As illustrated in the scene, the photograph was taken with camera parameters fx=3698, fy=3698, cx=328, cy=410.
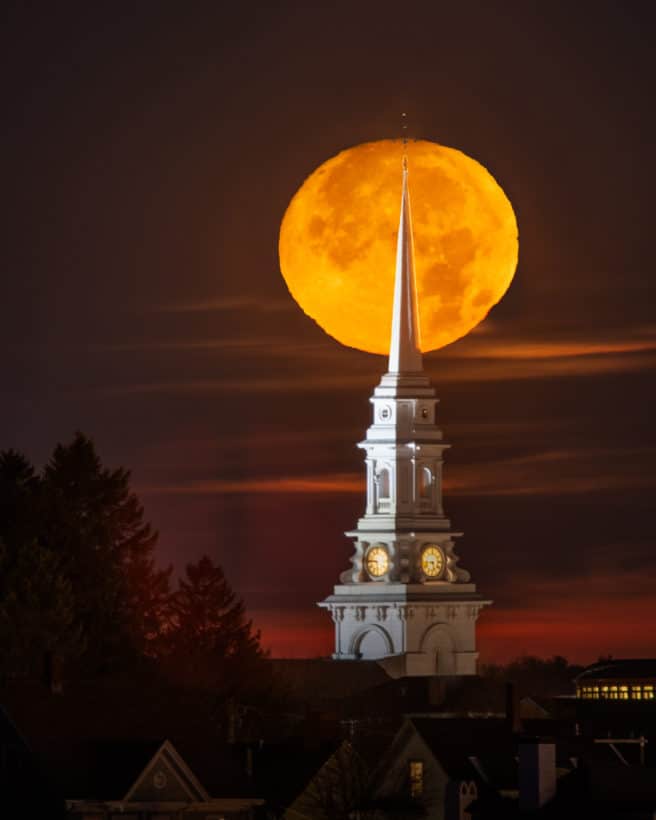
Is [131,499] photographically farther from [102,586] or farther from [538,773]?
[538,773]

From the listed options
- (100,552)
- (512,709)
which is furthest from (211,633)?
(512,709)

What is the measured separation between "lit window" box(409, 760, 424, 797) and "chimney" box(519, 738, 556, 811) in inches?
1115

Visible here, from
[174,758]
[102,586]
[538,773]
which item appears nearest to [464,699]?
[102,586]

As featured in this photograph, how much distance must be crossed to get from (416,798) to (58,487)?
45.2m

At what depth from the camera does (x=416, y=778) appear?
111312mm

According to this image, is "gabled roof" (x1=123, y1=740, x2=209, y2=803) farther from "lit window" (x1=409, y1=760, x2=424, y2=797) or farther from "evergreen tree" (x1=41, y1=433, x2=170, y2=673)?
"evergreen tree" (x1=41, y1=433, x2=170, y2=673)

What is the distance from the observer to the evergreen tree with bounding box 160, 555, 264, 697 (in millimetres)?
161125

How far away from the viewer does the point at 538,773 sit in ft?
266

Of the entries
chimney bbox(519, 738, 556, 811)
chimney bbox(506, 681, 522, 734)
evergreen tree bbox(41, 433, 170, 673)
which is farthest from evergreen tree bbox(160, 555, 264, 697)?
chimney bbox(519, 738, 556, 811)

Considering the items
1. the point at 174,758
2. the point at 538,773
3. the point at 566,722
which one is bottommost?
the point at 538,773

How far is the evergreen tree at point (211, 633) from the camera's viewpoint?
16112cm

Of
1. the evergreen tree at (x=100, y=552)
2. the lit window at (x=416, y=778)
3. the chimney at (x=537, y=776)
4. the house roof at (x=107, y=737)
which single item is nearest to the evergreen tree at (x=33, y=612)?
the evergreen tree at (x=100, y=552)

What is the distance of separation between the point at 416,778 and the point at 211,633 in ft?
202

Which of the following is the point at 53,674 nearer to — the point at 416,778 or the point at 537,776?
the point at 416,778
